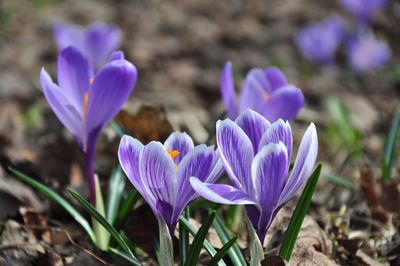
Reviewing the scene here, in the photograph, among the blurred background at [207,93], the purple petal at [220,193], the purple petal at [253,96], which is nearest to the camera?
the purple petal at [220,193]

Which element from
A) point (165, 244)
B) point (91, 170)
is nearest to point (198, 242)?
point (165, 244)

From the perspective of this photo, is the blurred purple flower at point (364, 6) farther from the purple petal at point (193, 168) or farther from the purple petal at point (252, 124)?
the purple petal at point (193, 168)

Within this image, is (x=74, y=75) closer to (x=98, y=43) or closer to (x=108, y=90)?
(x=108, y=90)

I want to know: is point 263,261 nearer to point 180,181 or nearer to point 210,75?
point 180,181

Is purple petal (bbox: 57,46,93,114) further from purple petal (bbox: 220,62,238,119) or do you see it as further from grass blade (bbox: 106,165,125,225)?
purple petal (bbox: 220,62,238,119)

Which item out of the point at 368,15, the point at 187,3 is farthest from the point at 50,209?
the point at 187,3

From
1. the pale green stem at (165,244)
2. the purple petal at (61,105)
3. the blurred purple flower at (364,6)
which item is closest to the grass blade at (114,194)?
the purple petal at (61,105)
